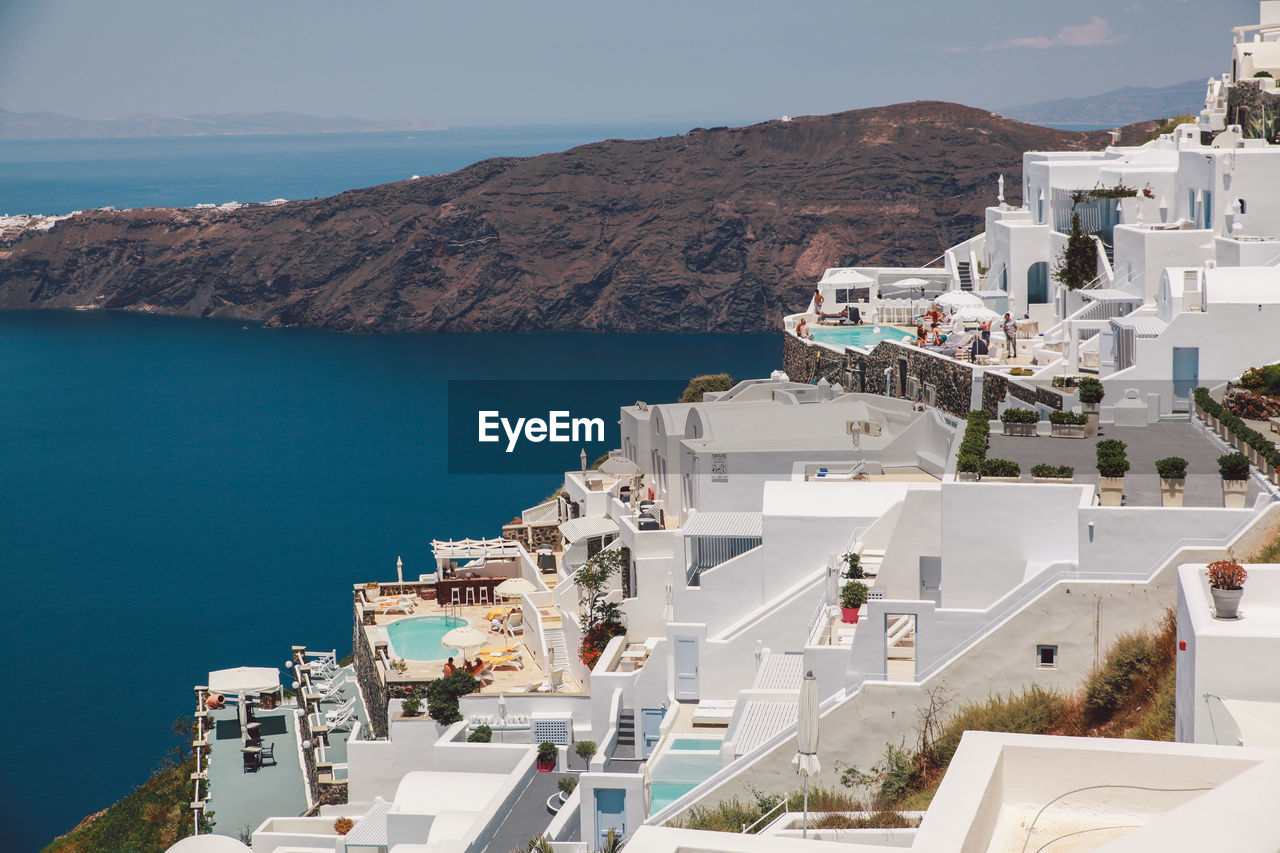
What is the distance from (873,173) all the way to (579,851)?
148989 mm

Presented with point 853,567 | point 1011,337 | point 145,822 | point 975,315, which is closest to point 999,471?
point 853,567

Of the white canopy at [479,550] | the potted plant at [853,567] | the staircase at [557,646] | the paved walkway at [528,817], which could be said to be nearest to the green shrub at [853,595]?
the potted plant at [853,567]

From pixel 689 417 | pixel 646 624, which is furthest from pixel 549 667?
pixel 689 417

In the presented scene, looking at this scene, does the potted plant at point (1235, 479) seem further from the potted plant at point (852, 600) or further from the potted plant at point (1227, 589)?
the potted plant at point (1227, 589)

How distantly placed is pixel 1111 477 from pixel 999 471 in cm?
148

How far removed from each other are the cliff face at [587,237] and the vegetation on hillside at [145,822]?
124m

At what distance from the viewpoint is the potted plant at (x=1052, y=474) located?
20266 mm

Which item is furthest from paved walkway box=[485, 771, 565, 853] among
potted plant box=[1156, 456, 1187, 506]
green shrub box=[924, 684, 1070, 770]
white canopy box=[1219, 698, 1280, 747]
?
white canopy box=[1219, 698, 1280, 747]

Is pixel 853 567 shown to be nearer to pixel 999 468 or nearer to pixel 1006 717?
pixel 999 468

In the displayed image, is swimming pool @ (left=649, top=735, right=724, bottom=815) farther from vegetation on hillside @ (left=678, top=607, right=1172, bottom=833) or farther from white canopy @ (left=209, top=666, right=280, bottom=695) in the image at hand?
white canopy @ (left=209, top=666, right=280, bottom=695)

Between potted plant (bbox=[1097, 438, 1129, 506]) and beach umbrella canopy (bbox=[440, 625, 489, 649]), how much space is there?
17191 millimetres

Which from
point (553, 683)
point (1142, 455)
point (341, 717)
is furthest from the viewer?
point (341, 717)

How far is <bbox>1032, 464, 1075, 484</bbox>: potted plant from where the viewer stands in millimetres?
20266

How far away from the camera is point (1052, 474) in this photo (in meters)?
20.3
